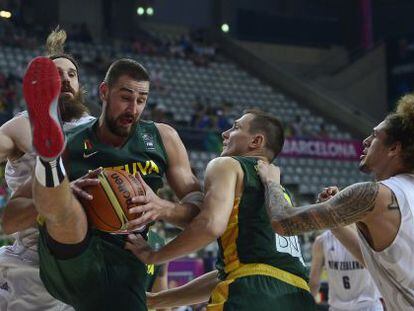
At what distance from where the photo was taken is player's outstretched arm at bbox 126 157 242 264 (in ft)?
12.6

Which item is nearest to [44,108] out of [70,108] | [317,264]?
[70,108]

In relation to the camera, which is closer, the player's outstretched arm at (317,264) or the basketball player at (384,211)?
the basketball player at (384,211)

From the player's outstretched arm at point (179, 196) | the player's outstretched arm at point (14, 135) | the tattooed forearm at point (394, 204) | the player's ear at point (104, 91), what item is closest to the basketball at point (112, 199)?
the player's outstretched arm at point (179, 196)

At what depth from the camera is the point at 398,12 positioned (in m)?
26.4

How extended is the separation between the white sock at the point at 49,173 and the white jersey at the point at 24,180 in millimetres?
952

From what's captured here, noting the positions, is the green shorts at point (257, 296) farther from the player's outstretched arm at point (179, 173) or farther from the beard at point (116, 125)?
the beard at point (116, 125)

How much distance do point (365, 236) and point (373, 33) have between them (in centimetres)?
2368

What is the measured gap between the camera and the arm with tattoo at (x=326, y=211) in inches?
138

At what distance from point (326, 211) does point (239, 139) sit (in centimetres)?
96

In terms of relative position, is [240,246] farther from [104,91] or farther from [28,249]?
[28,249]

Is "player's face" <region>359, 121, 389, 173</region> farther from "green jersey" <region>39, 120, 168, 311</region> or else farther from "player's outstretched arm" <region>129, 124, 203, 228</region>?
"green jersey" <region>39, 120, 168, 311</region>

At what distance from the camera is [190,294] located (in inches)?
185

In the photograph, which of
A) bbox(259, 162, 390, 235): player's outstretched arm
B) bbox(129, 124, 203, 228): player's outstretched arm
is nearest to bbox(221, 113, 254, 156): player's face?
bbox(129, 124, 203, 228): player's outstretched arm

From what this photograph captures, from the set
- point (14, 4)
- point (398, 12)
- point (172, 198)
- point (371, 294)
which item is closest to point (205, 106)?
point (14, 4)
